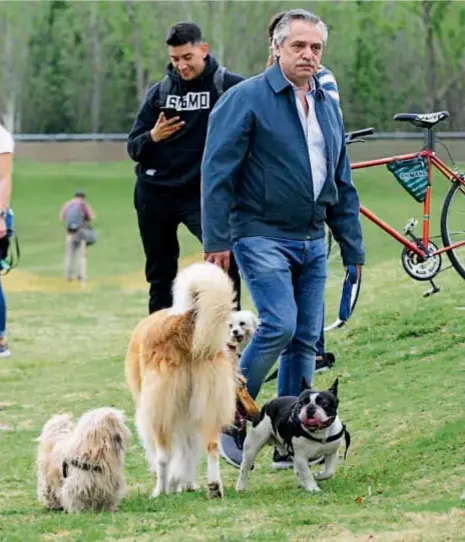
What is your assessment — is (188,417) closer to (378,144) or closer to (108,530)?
(108,530)

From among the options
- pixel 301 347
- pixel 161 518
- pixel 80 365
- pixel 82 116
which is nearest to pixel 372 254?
pixel 80 365

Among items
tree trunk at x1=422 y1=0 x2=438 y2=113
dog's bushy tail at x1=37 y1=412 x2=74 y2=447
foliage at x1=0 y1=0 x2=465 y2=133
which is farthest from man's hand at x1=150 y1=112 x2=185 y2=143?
tree trunk at x1=422 y1=0 x2=438 y2=113

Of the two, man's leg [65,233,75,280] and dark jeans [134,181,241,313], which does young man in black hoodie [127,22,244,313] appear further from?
man's leg [65,233,75,280]

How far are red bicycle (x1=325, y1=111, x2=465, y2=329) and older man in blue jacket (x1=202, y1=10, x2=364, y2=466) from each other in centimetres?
403

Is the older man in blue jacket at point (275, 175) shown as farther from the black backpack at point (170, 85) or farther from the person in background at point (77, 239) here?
the person in background at point (77, 239)

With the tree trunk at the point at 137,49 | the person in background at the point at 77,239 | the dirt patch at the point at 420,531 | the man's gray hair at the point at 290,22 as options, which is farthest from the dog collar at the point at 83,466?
the tree trunk at the point at 137,49

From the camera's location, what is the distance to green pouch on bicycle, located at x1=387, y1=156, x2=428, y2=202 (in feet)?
34.9

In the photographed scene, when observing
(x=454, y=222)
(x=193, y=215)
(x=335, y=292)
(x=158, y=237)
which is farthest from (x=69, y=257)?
(x=193, y=215)

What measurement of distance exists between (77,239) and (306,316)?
814 inches

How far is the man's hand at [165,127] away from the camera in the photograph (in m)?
8.00

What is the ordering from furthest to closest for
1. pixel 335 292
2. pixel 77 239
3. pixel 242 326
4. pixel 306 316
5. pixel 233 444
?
pixel 77 239
pixel 335 292
pixel 242 326
pixel 233 444
pixel 306 316

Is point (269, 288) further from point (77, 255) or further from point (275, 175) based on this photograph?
point (77, 255)

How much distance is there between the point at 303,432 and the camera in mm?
6051

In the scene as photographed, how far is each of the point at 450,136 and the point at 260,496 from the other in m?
18.6
